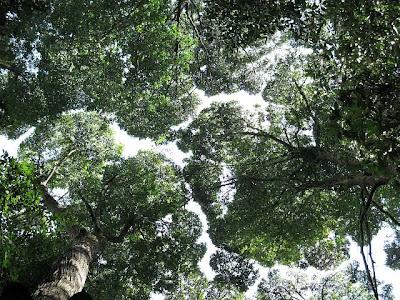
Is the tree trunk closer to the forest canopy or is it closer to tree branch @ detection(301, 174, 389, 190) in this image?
the forest canopy

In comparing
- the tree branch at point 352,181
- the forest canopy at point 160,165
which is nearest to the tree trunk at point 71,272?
the forest canopy at point 160,165

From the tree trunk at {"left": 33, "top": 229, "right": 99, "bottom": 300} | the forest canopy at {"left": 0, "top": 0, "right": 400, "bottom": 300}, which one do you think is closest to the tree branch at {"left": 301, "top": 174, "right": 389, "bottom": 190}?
the forest canopy at {"left": 0, "top": 0, "right": 400, "bottom": 300}

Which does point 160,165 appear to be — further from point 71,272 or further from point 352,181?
point 352,181

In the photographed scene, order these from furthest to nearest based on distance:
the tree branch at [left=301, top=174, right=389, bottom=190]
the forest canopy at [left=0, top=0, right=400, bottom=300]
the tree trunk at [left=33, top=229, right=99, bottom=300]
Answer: the forest canopy at [left=0, top=0, right=400, bottom=300] → the tree branch at [left=301, top=174, right=389, bottom=190] → the tree trunk at [left=33, top=229, right=99, bottom=300]

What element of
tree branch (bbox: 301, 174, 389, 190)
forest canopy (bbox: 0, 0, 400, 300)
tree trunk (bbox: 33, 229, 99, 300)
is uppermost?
forest canopy (bbox: 0, 0, 400, 300)

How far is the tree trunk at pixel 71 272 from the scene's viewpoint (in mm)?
6074

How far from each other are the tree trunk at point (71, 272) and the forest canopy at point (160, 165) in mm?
35

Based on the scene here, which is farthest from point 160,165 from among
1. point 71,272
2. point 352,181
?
point 352,181

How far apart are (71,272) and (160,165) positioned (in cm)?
671

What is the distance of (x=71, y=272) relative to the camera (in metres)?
6.97

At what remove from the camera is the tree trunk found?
6.07 m

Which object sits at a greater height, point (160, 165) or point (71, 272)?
point (160, 165)

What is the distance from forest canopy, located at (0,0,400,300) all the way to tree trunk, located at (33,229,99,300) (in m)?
0.03

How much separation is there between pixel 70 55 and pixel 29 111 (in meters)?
2.29
